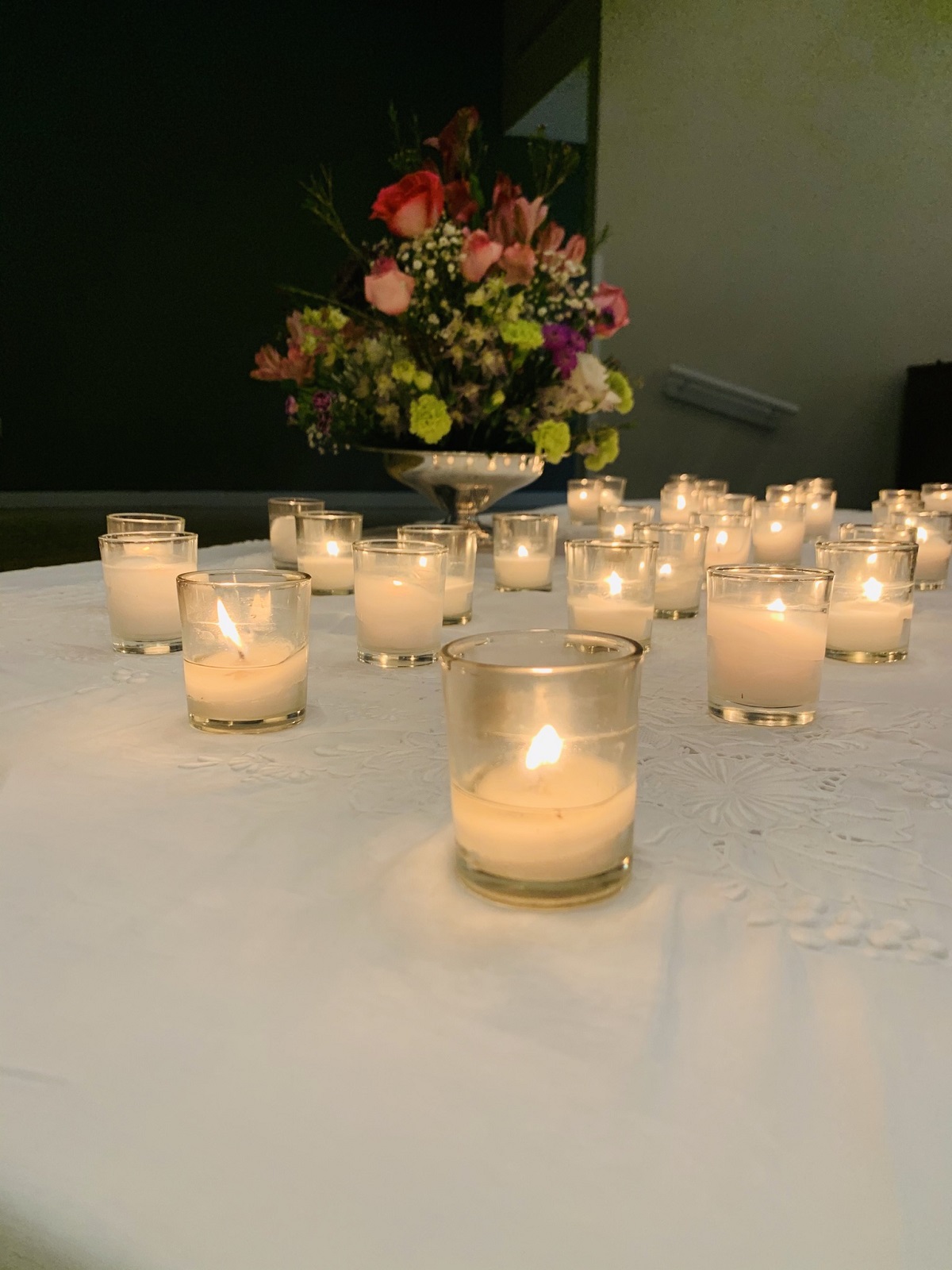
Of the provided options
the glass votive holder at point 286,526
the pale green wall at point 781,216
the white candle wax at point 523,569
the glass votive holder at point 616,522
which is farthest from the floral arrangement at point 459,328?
the pale green wall at point 781,216

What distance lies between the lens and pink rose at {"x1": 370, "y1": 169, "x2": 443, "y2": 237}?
1853mm

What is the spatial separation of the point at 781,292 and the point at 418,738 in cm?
550

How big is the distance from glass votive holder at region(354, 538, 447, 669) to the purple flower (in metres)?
0.97

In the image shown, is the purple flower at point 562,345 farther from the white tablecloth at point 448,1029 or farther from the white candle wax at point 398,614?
the white tablecloth at point 448,1029

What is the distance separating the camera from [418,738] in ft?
2.90

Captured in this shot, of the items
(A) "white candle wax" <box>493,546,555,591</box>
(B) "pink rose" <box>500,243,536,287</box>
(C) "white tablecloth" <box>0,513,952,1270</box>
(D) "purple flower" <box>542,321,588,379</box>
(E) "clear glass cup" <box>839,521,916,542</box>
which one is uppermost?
(B) "pink rose" <box>500,243,536,287</box>

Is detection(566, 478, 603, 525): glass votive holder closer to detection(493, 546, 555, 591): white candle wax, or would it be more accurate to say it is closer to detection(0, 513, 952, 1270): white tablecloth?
detection(493, 546, 555, 591): white candle wax

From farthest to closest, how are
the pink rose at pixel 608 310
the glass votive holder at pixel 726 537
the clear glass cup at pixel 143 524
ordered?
the pink rose at pixel 608 310 → the glass votive holder at pixel 726 537 → the clear glass cup at pixel 143 524

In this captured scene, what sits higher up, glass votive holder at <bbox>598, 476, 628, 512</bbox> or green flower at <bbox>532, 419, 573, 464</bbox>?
green flower at <bbox>532, 419, 573, 464</bbox>

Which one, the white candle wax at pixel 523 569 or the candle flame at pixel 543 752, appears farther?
the white candle wax at pixel 523 569

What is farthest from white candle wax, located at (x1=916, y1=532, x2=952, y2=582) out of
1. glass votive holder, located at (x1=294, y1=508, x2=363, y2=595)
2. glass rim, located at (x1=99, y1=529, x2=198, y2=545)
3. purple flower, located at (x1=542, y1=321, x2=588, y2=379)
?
glass rim, located at (x1=99, y1=529, x2=198, y2=545)

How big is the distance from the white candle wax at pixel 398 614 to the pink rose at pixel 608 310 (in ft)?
3.94

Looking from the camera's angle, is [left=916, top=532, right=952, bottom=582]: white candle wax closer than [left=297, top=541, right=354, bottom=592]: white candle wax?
No

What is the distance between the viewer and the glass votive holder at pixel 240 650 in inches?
35.4
